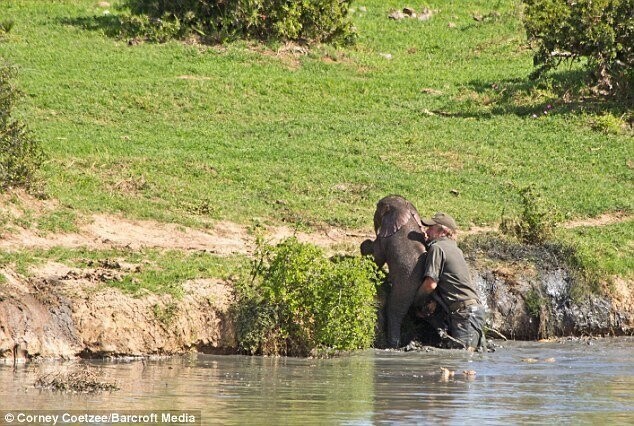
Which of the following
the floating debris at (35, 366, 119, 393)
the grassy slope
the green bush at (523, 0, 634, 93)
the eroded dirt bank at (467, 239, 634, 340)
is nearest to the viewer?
the floating debris at (35, 366, 119, 393)

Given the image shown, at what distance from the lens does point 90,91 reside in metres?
20.5

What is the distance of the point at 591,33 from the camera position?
69.0ft

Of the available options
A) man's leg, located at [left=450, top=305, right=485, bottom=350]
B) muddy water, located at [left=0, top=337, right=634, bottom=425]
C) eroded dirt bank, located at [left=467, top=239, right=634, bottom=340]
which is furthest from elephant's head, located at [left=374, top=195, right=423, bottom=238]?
muddy water, located at [left=0, top=337, right=634, bottom=425]

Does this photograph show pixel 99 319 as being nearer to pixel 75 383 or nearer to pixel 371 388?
pixel 75 383

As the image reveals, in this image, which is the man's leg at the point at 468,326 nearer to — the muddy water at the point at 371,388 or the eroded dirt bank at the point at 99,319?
the muddy water at the point at 371,388

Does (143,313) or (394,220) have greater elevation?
(394,220)

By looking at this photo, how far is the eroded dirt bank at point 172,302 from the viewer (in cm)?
1216

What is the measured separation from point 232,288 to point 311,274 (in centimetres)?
92

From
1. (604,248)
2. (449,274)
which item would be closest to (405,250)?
(449,274)

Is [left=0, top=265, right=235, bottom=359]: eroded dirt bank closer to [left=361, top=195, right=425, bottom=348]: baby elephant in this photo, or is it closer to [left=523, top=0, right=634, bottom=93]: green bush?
[left=361, top=195, right=425, bottom=348]: baby elephant

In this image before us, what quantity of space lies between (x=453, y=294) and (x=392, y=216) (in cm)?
107

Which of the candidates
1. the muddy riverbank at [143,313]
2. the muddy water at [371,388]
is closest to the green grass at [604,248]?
the muddy riverbank at [143,313]

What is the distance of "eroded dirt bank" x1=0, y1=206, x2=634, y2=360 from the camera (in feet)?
39.9

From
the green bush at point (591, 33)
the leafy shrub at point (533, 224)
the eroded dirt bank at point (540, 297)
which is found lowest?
the eroded dirt bank at point (540, 297)
